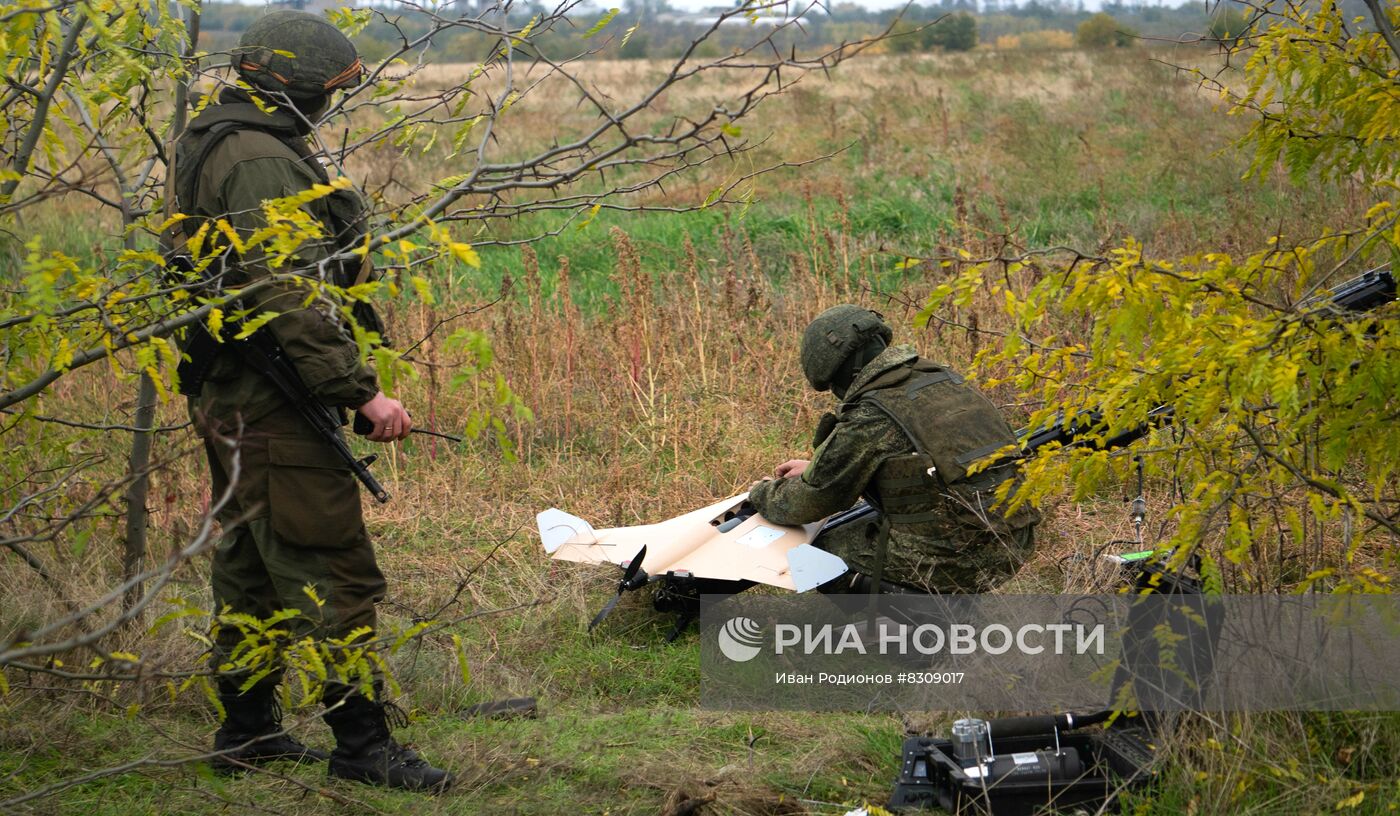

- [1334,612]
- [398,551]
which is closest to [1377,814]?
[1334,612]

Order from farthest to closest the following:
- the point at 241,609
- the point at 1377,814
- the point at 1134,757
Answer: the point at 241,609, the point at 1134,757, the point at 1377,814

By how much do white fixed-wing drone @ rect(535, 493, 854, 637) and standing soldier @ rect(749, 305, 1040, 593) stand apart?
0.20 metres

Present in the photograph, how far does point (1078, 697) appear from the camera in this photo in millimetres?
3713

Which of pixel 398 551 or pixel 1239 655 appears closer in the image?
pixel 1239 655

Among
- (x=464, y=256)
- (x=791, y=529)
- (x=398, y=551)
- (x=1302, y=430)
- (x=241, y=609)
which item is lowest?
(x=398, y=551)

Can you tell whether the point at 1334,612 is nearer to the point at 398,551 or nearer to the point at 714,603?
the point at 714,603

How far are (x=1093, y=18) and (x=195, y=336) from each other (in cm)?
2761

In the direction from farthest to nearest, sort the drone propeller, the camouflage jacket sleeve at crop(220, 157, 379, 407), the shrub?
the shrub → the drone propeller → the camouflage jacket sleeve at crop(220, 157, 379, 407)

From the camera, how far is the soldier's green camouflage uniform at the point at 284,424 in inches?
129

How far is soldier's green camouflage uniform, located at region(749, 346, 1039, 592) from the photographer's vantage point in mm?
4512

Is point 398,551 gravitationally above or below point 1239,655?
below

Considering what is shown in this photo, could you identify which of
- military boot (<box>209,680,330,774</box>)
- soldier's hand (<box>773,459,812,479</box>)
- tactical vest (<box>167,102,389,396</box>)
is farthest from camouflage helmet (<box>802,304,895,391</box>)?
military boot (<box>209,680,330,774</box>)

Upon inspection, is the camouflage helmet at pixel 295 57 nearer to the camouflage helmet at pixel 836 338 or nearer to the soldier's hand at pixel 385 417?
the soldier's hand at pixel 385 417

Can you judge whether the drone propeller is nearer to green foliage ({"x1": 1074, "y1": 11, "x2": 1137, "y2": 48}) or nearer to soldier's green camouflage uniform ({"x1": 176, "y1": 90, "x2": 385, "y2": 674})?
soldier's green camouflage uniform ({"x1": 176, "y1": 90, "x2": 385, "y2": 674})
